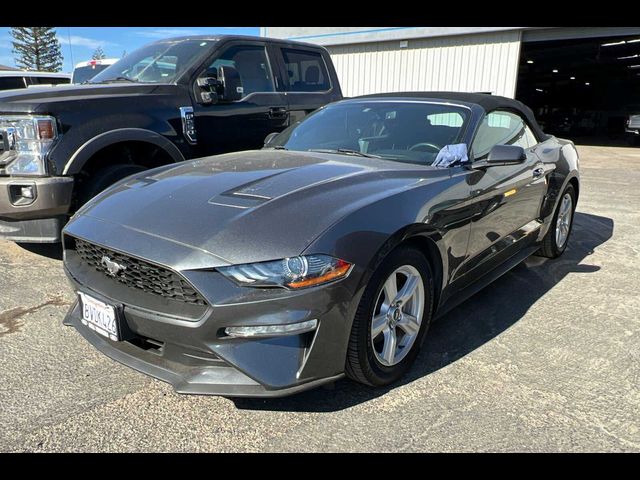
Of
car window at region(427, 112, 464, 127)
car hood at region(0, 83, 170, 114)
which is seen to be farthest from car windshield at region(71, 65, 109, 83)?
car window at region(427, 112, 464, 127)

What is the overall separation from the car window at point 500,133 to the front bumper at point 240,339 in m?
Answer: 1.81

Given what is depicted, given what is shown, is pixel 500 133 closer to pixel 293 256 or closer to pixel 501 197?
pixel 501 197

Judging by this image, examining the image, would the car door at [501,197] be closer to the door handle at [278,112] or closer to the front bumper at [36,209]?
the door handle at [278,112]

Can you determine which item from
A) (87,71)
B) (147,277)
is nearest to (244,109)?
(147,277)

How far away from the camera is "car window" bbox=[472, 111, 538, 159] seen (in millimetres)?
3563

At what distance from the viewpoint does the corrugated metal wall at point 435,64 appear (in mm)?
14500

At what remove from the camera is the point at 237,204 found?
8.14ft

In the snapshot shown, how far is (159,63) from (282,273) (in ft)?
11.9

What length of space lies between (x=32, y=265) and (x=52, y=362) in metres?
1.85

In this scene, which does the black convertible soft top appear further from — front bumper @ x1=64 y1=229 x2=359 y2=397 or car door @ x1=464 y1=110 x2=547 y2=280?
front bumper @ x1=64 y1=229 x2=359 y2=397

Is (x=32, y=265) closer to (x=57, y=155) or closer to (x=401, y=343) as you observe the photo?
(x=57, y=155)

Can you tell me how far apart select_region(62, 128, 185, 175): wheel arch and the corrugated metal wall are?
12.5 meters

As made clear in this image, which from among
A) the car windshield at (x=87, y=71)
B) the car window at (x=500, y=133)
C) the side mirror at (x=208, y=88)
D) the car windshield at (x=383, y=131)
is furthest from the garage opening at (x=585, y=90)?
the car windshield at (x=383, y=131)

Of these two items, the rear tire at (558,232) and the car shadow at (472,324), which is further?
the rear tire at (558,232)
